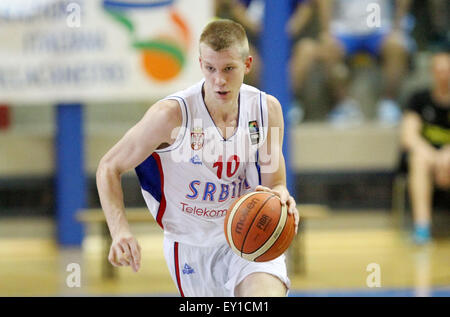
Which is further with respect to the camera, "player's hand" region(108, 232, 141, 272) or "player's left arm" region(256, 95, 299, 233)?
"player's left arm" region(256, 95, 299, 233)

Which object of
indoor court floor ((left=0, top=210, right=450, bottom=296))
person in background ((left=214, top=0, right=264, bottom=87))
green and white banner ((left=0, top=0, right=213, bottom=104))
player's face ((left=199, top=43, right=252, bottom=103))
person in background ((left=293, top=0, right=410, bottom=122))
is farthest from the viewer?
person in background ((left=293, top=0, right=410, bottom=122))

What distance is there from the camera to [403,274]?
5781mm

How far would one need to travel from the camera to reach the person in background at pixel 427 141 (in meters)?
6.92

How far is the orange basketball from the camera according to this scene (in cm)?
300

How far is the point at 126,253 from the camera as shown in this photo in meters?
2.90

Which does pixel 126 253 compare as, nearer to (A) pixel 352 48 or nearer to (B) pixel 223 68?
(B) pixel 223 68

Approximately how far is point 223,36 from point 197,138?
0.46m

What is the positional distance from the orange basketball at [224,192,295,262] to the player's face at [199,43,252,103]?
1.45 ft

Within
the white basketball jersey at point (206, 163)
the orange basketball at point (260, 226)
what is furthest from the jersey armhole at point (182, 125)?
the orange basketball at point (260, 226)
